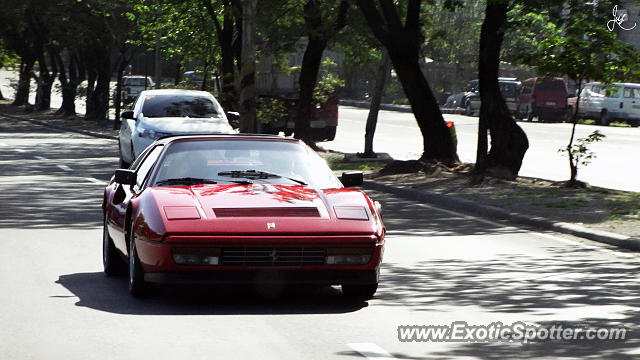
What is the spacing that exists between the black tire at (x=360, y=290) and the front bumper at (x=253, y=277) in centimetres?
47

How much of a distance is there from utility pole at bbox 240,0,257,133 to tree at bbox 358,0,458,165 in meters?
3.15

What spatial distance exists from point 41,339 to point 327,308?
2.28m

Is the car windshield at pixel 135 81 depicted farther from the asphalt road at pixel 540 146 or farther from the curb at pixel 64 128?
the asphalt road at pixel 540 146

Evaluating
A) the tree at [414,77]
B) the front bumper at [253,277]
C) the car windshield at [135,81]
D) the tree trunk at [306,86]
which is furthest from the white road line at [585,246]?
the car windshield at [135,81]

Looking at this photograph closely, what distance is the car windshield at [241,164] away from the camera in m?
10.2

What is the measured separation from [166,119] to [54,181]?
104 inches

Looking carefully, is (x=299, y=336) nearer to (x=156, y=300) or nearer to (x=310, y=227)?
(x=310, y=227)

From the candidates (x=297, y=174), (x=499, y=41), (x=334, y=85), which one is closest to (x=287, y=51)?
(x=334, y=85)

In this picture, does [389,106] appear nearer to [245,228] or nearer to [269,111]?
[269,111]

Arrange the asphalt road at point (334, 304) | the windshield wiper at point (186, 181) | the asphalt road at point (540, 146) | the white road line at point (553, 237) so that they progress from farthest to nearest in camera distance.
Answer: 1. the asphalt road at point (540, 146)
2. the white road line at point (553, 237)
3. the windshield wiper at point (186, 181)
4. the asphalt road at point (334, 304)

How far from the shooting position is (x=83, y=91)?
59656 millimetres

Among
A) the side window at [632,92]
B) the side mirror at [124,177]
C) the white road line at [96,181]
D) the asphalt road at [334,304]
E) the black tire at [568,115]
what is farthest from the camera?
the black tire at [568,115]

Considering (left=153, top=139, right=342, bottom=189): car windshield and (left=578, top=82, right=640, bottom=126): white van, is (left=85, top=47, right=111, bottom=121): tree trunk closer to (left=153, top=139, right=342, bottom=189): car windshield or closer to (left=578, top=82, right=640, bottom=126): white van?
(left=578, top=82, right=640, bottom=126): white van

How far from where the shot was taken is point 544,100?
58.7 metres
